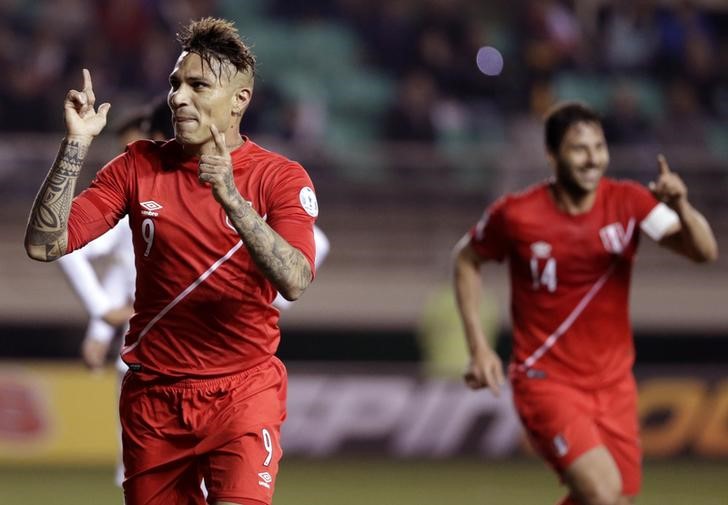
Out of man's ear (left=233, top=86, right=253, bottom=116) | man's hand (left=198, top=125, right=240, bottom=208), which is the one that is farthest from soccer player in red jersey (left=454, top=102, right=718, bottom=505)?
man's hand (left=198, top=125, right=240, bottom=208)

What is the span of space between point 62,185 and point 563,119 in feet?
10.00

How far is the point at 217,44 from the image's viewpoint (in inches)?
Answer: 207

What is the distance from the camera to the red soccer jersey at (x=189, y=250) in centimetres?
537

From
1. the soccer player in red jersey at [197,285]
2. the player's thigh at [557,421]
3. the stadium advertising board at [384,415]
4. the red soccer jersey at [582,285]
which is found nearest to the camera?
the soccer player in red jersey at [197,285]

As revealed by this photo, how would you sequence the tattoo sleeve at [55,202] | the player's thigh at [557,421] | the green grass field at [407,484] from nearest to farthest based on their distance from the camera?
the tattoo sleeve at [55,202], the player's thigh at [557,421], the green grass field at [407,484]

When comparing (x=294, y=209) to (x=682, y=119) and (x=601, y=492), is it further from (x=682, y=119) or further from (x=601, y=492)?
(x=682, y=119)

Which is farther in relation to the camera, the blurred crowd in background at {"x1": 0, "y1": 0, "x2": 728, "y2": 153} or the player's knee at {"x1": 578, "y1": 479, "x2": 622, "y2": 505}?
the blurred crowd in background at {"x1": 0, "y1": 0, "x2": 728, "y2": 153}

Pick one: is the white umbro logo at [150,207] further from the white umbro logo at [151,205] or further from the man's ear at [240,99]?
the man's ear at [240,99]

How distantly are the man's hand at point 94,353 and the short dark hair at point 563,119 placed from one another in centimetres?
265

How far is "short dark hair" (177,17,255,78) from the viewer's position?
5.25 metres

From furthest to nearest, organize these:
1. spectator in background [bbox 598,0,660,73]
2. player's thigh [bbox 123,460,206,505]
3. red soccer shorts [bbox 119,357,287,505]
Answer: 1. spectator in background [bbox 598,0,660,73]
2. player's thigh [bbox 123,460,206,505]
3. red soccer shorts [bbox 119,357,287,505]

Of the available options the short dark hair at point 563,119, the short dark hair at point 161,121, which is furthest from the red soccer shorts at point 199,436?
the short dark hair at point 563,119

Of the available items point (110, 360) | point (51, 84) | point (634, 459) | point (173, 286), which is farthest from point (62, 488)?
point (173, 286)

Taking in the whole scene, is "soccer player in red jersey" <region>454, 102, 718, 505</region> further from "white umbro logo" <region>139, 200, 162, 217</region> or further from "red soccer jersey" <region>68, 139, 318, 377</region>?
"white umbro logo" <region>139, 200, 162, 217</region>
